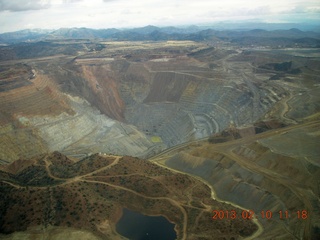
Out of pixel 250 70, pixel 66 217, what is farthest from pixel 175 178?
pixel 250 70

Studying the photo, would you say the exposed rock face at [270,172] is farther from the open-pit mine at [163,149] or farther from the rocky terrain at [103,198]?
the rocky terrain at [103,198]

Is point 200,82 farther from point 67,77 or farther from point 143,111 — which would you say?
point 67,77

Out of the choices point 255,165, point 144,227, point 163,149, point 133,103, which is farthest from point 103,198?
point 133,103

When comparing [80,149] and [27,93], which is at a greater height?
[27,93]
